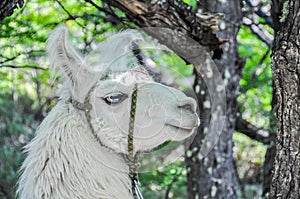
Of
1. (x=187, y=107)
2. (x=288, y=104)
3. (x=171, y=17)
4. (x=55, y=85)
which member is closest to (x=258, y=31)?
(x=171, y=17)

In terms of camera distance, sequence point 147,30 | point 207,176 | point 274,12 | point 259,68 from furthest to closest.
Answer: point 259,68, point 207,176, point 274,12, point 147,30

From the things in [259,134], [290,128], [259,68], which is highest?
[290,128]

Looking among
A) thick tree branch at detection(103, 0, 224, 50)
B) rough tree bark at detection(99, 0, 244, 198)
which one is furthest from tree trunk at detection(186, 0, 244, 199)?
thick tree branch at detection(103, 0, 224, 50)

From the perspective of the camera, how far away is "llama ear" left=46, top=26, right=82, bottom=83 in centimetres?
303

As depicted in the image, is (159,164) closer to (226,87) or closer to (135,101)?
(135,101)

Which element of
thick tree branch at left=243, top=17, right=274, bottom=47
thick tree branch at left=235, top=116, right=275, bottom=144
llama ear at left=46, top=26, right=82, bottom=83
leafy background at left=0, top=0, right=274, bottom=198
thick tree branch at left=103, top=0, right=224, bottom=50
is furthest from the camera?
thick tree branch at left=243, top=17, right=274, bottom=47

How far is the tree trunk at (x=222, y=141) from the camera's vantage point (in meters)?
4.91

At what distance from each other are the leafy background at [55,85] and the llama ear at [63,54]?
30.5 inches

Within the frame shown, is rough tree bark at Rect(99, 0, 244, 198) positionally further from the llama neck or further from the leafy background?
the llama neck

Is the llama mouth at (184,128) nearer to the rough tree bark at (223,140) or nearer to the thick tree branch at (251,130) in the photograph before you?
the rough tree bark at (223,140)

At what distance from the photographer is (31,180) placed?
2.93 meters

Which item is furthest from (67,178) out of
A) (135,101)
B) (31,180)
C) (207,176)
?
(207,176)

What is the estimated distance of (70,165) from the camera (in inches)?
116

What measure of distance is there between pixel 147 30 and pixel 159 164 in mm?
941
